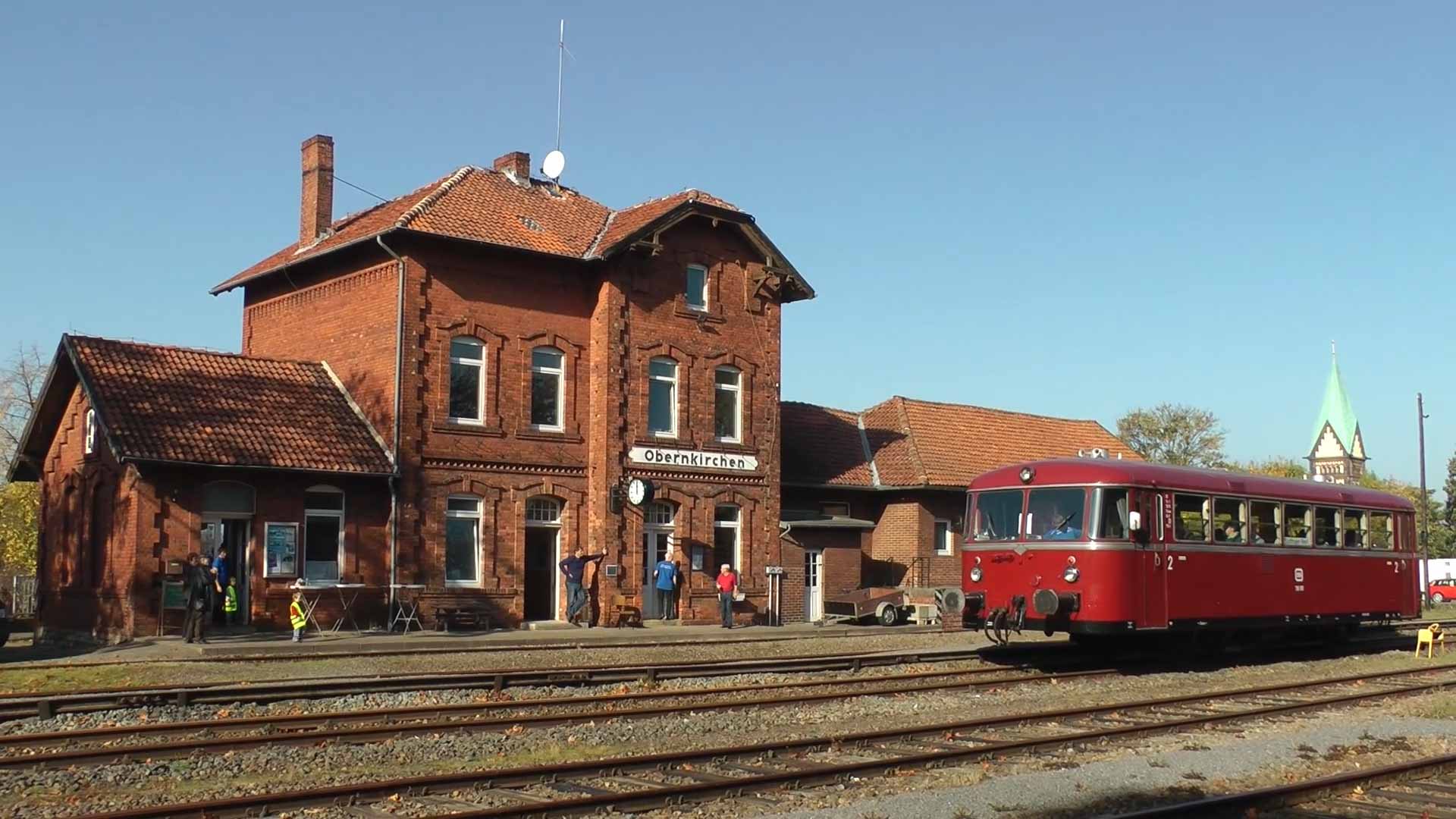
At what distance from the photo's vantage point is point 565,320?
31.5m

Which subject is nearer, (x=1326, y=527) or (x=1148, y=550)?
(x=1148, y=550)

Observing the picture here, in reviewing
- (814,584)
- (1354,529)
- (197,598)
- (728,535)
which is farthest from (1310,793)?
(814,584)

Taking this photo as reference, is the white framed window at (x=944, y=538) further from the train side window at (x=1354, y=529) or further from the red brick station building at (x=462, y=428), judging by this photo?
the train side window at (x=1354, y=529)

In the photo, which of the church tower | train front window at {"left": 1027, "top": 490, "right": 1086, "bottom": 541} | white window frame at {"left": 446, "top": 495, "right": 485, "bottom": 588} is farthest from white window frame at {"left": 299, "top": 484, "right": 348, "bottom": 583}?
the church tower

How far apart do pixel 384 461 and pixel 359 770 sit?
1654 centimetres

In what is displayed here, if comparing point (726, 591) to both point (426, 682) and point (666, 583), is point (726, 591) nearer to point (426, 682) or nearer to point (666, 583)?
point (666, 583)

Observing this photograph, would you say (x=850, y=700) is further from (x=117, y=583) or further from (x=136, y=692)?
(x=117, y=583)

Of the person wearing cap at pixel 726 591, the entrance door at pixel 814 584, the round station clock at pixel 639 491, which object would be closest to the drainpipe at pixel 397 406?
the round station clock at pixel 639 491

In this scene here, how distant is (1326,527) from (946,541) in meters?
15.9

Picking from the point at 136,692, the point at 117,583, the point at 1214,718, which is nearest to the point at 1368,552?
the point at 1214,718

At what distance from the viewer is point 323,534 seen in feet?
90.8

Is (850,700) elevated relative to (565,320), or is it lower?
lower

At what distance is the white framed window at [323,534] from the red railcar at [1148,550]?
12610mm

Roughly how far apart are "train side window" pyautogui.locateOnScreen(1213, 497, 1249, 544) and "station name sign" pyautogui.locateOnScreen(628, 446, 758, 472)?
13.8 meters
